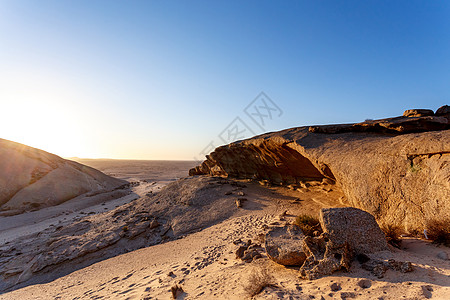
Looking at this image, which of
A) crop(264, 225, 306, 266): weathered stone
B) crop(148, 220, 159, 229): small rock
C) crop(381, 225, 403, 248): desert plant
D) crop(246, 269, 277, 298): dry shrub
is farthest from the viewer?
crop(148, 220, 159, 229): small rock

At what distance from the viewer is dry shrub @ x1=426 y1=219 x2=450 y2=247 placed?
14.5 ft

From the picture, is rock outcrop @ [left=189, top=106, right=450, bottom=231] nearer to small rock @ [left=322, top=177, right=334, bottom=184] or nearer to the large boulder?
small rock @ [left=322, top=177, right=334, bottom=184]

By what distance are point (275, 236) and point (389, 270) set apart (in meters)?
2.31

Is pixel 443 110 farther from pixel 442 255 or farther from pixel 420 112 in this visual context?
pixel 442 255

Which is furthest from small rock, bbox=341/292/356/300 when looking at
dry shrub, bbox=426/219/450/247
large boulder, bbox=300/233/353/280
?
dry shrub, bbox=426/219/450/247

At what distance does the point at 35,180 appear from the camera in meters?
21.0

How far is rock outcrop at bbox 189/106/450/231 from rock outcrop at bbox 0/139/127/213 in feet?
65.8

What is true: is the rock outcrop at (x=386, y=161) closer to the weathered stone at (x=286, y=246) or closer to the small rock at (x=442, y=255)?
the small rock at (x=442, y=255)

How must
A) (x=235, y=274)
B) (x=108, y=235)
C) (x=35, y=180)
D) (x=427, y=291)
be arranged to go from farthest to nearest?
1. (x=35, y=180)
2. (x=108, y=235)
3. (x=235, y=274)
4. (x=427, y=291)

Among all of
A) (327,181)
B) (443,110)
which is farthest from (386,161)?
(443,110)

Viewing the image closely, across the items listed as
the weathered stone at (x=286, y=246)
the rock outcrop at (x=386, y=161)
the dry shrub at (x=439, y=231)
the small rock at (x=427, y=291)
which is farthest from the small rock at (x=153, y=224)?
the dry shrub at (x=439, y=231)

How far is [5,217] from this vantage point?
15.9 meters

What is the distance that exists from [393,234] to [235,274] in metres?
3.81

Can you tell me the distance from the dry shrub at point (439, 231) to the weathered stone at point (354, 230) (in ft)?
3.64
